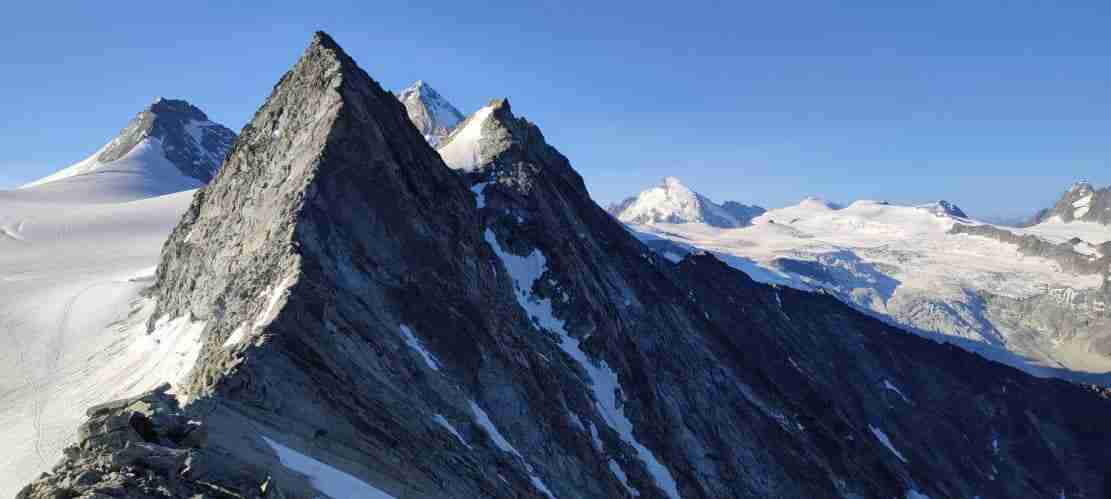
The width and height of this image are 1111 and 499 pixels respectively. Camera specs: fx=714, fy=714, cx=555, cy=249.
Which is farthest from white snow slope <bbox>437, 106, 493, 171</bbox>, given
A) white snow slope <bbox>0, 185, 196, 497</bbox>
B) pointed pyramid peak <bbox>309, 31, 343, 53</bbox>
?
white snow slope <bbox>0, 185, 196, 497</bbox>

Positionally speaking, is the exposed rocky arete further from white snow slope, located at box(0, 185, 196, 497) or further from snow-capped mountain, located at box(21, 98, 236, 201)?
snow-capped mountain, located at box(21, 98, 236, 201)

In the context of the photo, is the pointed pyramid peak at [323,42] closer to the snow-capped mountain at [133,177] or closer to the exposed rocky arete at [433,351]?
the exposed rocky arete at [433,351]

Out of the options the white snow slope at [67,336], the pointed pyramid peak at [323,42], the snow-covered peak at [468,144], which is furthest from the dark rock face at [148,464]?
the snow-covered peak at [468,144]

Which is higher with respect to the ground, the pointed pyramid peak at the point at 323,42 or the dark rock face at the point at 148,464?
the pointed pyramid peak at the point at 323,42

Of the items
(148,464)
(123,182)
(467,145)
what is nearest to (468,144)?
(467,145)

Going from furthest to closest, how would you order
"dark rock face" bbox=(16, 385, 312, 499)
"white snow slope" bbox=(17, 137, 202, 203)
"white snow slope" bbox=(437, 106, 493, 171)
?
"white snow slope" bbox=(17, 137, 202, 203)
"white snow slope" bbox=(437, 106, 493, 171)
"dark rock face" bbox=(16, 385, 312, 499)

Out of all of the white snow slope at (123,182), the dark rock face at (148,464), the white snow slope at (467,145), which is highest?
the white snow slope at (123,182)
